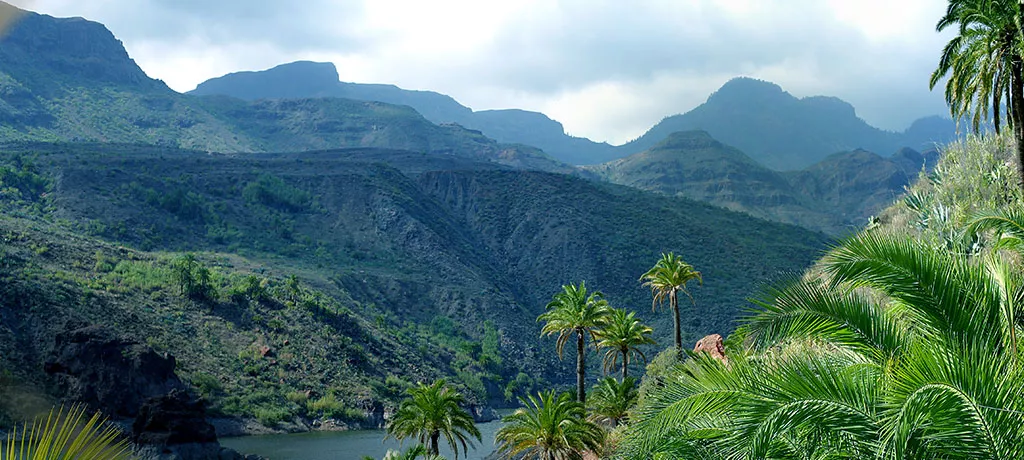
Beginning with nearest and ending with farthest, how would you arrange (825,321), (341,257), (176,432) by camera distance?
(825,321)
(176,432)
(341,257)

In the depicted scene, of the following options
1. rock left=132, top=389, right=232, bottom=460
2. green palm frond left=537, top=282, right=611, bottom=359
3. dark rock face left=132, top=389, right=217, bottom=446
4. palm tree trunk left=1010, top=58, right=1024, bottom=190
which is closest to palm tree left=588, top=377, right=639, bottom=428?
green palm frond left=537, top=282, right=611, bottom=359

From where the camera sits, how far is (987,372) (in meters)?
7.26

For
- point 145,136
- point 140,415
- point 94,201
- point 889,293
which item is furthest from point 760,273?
point 145,136

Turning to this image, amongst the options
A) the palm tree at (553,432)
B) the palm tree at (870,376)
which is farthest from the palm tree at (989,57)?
the palm tree at (553,432)

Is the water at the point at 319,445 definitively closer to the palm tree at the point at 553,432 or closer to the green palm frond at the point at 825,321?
the palm tree at the point at 553,432

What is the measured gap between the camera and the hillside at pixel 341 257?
79.1m

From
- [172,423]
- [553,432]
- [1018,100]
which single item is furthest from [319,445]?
[1018,100]

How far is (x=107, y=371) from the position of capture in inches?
2638

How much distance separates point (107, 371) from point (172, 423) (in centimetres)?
1398

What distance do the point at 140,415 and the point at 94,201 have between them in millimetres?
62790

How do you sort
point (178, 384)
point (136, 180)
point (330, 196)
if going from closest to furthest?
point (178, 384) → point (136, 180) → point (330, 196)

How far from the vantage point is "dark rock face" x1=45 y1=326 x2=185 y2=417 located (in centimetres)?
6525

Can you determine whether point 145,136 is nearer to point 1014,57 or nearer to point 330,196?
point 330,196

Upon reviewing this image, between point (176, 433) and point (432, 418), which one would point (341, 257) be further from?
point (432, 418)
